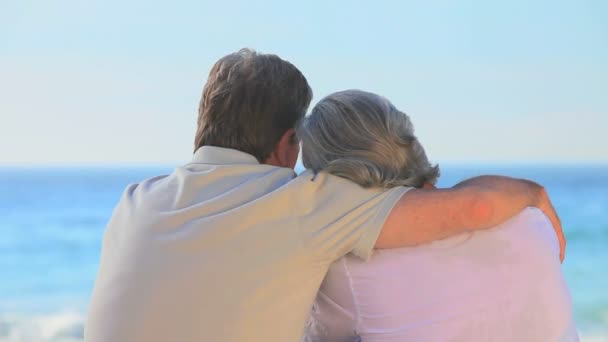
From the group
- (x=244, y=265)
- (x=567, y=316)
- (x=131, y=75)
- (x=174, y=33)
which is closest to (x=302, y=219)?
(x=244, y=265)

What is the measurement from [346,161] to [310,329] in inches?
16.5

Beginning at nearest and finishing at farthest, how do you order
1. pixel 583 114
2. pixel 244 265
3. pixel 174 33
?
pixel 244 265 → pixel 174 33 → pixel 583 114

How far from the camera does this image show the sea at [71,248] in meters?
11.6

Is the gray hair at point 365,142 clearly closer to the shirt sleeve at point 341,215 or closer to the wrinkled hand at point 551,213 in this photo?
the shirt sleeve at point 341,215

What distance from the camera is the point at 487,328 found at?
84.5 inches

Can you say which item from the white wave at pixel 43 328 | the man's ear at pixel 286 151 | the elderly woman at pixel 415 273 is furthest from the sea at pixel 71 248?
the elderly woman at pixel 415 273

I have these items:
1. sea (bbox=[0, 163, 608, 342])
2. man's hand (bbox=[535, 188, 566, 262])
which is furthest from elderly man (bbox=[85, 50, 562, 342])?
sea (bbox=[0, 163, 608, 342])

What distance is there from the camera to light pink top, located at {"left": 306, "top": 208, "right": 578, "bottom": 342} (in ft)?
7.00

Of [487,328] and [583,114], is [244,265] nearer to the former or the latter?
[487,328]

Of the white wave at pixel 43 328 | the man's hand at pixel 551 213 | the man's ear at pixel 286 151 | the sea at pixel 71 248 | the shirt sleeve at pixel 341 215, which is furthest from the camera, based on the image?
the sea at pixel 71 248

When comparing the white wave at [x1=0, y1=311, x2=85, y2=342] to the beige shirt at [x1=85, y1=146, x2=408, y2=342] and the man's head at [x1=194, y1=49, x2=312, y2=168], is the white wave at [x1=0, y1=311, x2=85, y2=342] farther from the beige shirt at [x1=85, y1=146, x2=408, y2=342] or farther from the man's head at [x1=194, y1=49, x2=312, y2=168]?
→ the beige shirt at [x1=85, y1=146, x2=408, y2=342]

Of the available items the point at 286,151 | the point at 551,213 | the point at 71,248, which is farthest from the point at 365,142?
the point at 71,248

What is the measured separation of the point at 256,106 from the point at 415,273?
1.90 ft

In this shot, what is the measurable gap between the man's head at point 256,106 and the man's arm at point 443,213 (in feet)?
1.36
